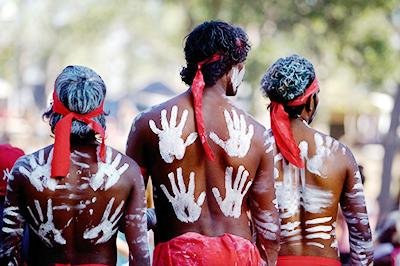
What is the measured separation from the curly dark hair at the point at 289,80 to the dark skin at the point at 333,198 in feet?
0.32

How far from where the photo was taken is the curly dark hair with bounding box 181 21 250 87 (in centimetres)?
437

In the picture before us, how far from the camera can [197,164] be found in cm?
430

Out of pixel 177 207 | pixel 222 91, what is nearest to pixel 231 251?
pixel 177 207

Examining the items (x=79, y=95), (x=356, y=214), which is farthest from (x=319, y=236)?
(x=79, y=95)

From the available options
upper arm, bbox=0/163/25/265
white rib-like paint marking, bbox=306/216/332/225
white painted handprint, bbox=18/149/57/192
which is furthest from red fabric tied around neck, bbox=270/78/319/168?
upper arm, bbox=0/163/25/265

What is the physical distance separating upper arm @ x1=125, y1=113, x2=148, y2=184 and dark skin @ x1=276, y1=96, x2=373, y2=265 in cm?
85

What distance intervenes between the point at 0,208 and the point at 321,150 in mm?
1655

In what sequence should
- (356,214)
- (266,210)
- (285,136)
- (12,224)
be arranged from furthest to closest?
(356,214) → (285,136) → (266,210) → (12,224)

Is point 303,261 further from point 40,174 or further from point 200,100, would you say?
point 40,174

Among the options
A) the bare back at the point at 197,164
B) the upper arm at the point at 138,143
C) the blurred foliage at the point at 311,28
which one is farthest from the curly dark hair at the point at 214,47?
the blurred foliage at the point at 311,28

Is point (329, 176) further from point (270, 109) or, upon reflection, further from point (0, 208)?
point (0, 208)

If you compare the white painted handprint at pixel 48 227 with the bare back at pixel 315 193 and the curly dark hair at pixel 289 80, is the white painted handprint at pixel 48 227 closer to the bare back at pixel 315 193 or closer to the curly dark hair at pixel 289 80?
the bare back at pixel 315 193

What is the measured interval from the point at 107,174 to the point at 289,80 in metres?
1.27

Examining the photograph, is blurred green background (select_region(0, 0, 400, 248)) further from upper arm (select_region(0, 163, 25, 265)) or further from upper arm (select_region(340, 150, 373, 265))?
upper arm (select_region(0, 163, 25, 265))
